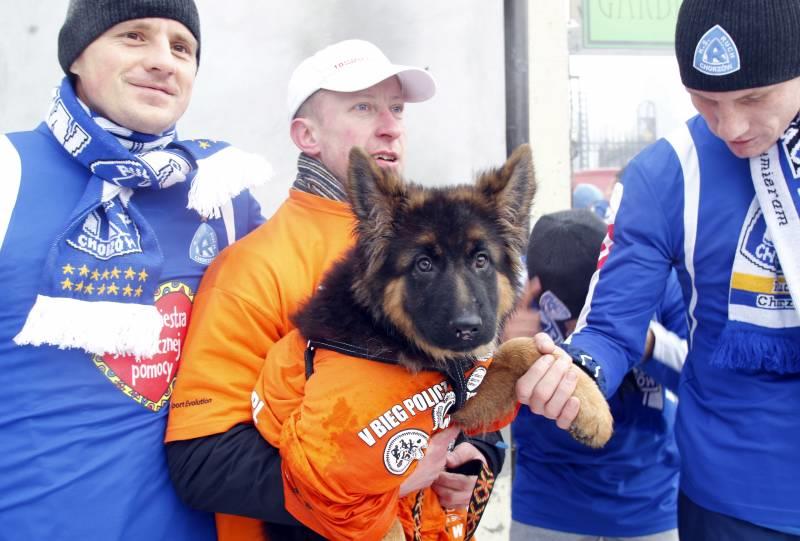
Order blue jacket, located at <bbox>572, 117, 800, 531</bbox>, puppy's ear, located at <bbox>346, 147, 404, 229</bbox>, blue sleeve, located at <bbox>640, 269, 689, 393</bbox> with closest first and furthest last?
1. blue jacket, located at <bbox>572, 117, 800, 531</bbox>
2. puppy's ear, located at <bbox>346, 147, 404, 229</bbox>
3. blue sleeve, located at <bbox>640, 269, 689, 393</bbox>

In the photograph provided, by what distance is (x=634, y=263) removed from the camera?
260cm

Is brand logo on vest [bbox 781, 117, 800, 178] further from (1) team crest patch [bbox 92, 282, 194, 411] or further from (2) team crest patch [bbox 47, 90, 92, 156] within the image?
(2) team crest patch [bbox 47, 90, 92, 156]

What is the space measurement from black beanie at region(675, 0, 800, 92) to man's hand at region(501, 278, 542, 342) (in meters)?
1.49

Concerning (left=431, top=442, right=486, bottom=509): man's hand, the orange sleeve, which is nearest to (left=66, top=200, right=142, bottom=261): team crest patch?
the orange sleeve

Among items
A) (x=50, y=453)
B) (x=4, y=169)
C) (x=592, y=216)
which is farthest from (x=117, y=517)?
(x=592, y=216)

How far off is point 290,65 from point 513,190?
3290 millimetres

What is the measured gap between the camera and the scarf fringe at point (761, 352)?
7.46ft

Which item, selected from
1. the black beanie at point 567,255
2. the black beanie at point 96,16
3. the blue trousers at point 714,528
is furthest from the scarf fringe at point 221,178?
the blue trousers at point 714,528

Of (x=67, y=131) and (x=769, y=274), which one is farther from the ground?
(x=67, y=131)

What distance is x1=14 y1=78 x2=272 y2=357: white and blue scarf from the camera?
83.3 inches

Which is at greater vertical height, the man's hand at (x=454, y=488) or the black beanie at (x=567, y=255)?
the black beanie at (x=567, y=255)

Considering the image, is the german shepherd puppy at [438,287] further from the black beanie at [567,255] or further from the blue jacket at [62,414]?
the black beanie at [567,255]

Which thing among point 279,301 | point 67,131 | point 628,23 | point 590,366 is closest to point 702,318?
point 590,366

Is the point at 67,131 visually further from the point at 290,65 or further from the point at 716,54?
the point at 290,65
